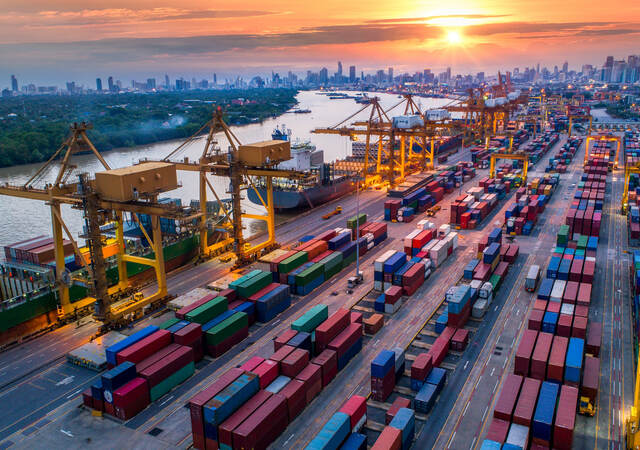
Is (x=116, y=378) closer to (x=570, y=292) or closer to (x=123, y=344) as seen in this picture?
(x=123, y=344)

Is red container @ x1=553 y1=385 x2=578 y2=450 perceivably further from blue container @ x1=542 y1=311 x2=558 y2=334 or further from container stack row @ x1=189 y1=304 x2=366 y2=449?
container stack row @ x1=189 y1=304 x2=366 y2=449

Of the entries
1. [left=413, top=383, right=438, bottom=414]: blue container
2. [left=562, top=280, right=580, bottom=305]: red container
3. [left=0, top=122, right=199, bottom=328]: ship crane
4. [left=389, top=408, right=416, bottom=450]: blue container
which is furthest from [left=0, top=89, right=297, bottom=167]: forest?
[left=389, top=408, right=416, bottom=450]: blue container

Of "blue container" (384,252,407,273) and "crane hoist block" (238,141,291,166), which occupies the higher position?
"crane hoist block" (238,141,291,166)

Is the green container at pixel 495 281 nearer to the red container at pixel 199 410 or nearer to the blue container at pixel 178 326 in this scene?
the blue container at pixel 178 326

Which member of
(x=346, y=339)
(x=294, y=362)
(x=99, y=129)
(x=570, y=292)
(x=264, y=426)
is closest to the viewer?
(x=264, y=426)

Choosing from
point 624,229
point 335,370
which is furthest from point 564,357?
point 624,229

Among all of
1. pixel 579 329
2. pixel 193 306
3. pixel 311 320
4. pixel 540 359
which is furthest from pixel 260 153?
pixel 579 329
